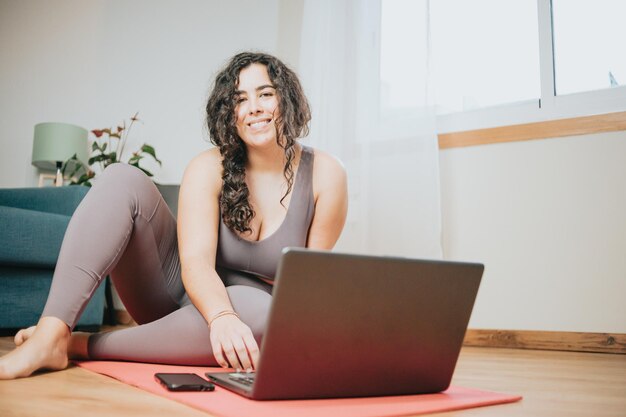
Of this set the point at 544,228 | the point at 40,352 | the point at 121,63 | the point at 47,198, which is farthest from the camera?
the point at 121,63

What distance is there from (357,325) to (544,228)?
146cm

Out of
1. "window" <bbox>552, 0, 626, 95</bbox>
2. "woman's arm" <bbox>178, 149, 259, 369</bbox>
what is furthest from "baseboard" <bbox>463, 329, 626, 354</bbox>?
"woman's arm" <bbox>178, 149, 259, 369</bbox>

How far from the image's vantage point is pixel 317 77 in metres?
2.29

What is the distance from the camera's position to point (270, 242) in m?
1.16

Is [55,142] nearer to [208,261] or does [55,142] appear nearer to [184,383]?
[208,261]

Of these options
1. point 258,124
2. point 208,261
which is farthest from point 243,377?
point 258,124

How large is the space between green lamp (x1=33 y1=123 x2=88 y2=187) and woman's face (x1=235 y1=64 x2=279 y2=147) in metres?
1.98

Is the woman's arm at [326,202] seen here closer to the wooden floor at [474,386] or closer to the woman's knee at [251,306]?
the woman's knee at [251,306]

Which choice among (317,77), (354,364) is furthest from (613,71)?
(354,364)

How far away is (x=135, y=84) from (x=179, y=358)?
95.3 inches

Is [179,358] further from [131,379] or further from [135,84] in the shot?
[135,84]

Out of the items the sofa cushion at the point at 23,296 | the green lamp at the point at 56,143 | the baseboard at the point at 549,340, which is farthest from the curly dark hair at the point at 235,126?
the green lamp at the point at 56,143

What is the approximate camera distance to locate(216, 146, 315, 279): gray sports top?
3.82 feet

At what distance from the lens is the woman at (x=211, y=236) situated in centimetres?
96
